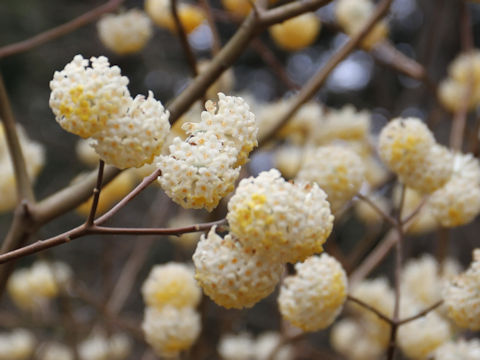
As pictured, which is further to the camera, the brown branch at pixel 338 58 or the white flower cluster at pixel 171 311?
the brown branch at pixel 338 58

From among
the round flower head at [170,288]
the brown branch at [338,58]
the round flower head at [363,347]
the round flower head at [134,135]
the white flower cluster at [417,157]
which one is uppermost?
the brown branch at [338,58]

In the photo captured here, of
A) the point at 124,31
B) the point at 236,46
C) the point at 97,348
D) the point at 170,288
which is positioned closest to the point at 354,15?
the point at 124,31

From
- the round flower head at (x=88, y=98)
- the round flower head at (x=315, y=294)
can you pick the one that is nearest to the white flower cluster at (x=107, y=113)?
the round flower head at (x=88, y=98)

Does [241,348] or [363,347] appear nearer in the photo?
[363,347]

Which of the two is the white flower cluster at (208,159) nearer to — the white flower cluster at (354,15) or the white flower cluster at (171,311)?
the white flower cluster at (171,311)

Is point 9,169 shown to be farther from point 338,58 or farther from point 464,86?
point 464,86

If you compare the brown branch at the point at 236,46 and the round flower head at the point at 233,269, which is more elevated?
the brown branch at the point at 236,46
